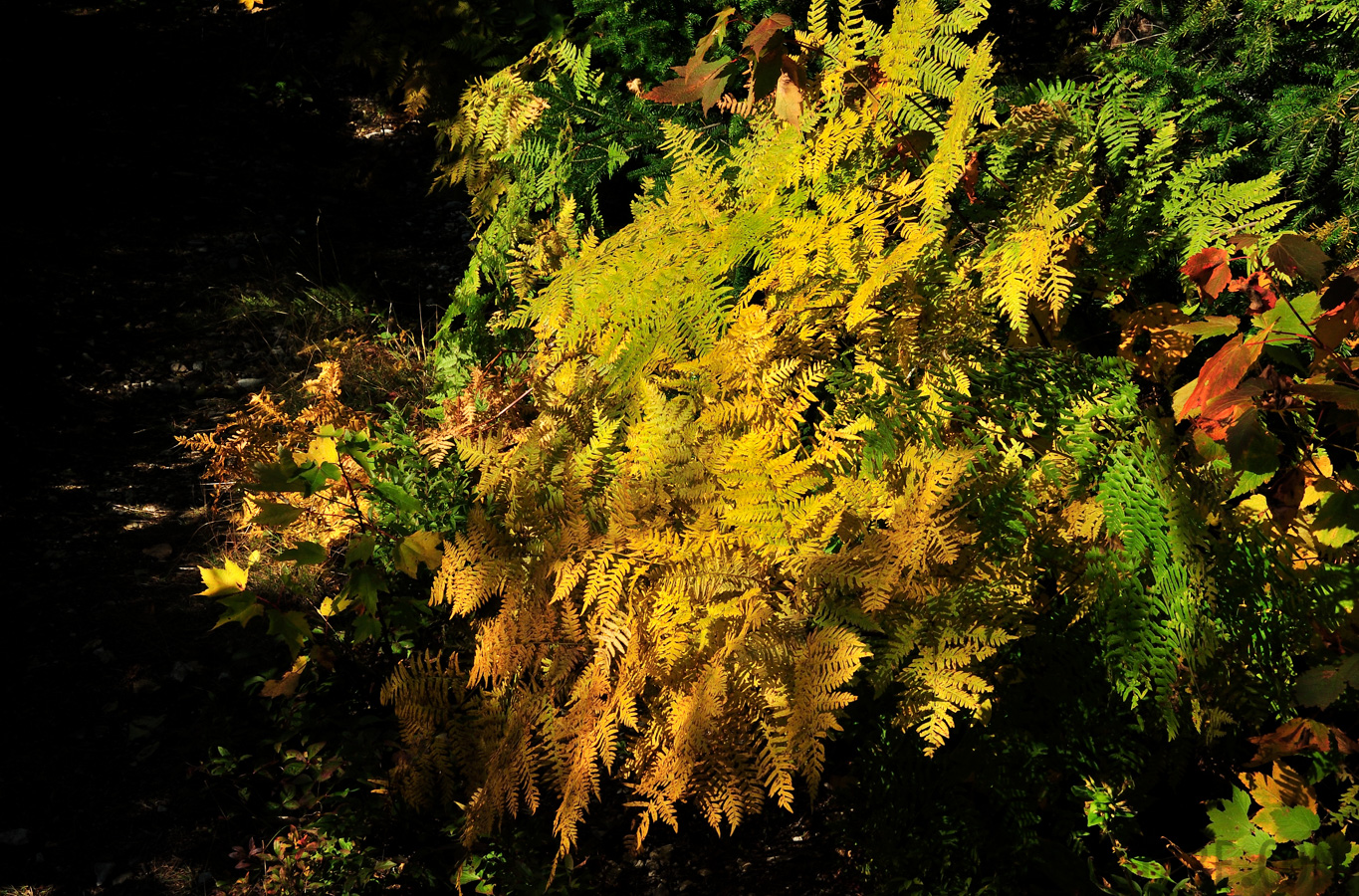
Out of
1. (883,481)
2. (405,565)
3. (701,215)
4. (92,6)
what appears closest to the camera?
(883,481)

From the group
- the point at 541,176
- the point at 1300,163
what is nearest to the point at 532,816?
the point at 541,176

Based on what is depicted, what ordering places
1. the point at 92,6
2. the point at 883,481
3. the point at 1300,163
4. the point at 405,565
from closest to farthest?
1. the point at 883,481
2. the point at 405,565
3. the point at 1300,163
4. the point at 92,6

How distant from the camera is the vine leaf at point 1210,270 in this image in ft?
5.88

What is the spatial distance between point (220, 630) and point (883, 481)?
224 centimetres

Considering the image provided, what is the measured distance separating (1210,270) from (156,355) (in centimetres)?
391

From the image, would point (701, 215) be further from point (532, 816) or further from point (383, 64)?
point (383, 64)

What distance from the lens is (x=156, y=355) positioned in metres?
3.92

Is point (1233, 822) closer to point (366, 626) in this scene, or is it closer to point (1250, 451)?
point (1250, 451)

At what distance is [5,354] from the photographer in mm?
3762

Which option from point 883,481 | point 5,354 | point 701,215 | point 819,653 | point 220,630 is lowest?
point 220,630

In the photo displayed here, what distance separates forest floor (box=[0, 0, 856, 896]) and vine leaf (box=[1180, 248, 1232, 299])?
1.51 metres

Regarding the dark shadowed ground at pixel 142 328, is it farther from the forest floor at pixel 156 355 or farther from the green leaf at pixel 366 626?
the green leaf at pixel 366 626

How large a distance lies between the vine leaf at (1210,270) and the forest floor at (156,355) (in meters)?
1.51

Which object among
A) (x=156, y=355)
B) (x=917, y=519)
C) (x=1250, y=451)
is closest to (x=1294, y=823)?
(x=1250, y=451)
